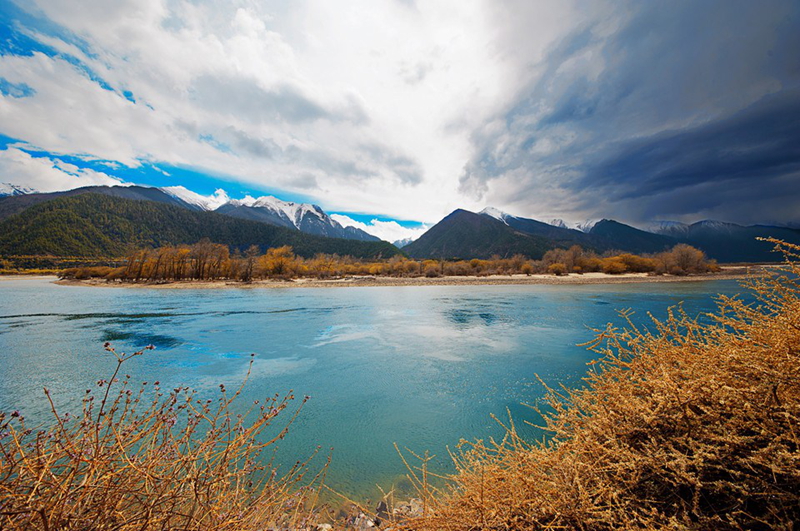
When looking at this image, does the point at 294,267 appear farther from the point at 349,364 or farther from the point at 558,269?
the point at 558,269

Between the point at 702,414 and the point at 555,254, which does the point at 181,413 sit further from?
the point at 555,254

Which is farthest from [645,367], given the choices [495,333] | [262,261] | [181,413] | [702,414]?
A: [262,261]

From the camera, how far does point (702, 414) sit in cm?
233

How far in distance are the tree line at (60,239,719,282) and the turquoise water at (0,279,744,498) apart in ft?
116

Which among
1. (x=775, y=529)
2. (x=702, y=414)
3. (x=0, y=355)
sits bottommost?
(x=0, y=355)

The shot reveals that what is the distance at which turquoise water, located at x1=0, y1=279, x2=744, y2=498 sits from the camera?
6.90m

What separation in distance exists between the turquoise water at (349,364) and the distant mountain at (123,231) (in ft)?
351

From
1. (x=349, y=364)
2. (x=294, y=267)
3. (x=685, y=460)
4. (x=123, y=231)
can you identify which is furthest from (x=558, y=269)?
(x=123, y=231)

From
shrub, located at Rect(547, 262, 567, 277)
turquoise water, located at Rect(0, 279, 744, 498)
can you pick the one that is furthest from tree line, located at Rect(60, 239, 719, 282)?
turquoise water, located at Rect(0, 279, 744, 498)

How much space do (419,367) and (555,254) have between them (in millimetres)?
82450

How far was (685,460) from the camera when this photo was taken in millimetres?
1992

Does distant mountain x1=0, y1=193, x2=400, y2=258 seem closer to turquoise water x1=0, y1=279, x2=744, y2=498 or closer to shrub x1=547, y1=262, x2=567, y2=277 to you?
shrub x1=547, y1=262, x2=567, y2=277

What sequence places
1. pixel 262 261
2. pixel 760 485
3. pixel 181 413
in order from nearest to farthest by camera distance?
pixel 760 485 < pixel 181 413 < pixel 262 261

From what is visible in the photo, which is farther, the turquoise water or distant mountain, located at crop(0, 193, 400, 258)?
distant mountain, located at crop(0, 193, 400, 258)
